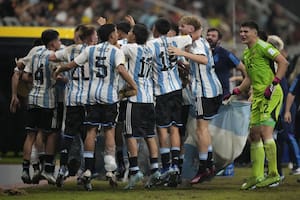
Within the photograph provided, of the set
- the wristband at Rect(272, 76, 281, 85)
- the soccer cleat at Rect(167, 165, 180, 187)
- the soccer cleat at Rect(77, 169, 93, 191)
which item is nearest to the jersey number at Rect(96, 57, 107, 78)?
the soccer cleat at Rect(77, 169, 93, 191)

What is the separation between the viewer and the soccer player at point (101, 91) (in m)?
15.0

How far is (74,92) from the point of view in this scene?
51.2 ft

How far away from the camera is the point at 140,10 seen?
106ft

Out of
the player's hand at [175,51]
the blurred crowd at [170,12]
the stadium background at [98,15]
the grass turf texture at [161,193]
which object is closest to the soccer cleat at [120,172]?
the grass turf texture at [161,193]

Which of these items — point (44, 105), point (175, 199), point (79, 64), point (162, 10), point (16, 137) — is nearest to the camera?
point (175, 199)

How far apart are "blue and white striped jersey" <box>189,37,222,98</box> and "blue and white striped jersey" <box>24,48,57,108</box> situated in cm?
205

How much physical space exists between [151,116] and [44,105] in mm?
1871

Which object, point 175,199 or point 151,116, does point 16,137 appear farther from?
point 175,199

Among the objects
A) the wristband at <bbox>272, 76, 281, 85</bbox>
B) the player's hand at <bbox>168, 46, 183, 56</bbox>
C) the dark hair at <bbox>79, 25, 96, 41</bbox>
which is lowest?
the wristband at <bbox>272, 76, 281, 85</bbox>

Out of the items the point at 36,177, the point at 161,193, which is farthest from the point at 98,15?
the point at 161,193

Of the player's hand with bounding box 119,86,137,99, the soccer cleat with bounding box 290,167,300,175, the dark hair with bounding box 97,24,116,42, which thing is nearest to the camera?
the player's hand with bounding box 119,86,137,99

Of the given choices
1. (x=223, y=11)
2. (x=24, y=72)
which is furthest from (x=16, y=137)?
(x=223, y=11)

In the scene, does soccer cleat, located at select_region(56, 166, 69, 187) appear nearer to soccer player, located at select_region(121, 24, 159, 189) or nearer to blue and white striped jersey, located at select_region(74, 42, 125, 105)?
soccer player, located at select_region(121, 24, 159, 189)

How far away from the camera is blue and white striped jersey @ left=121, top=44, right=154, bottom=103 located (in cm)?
1527
